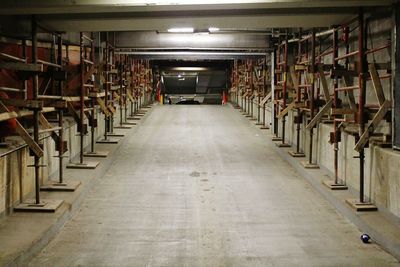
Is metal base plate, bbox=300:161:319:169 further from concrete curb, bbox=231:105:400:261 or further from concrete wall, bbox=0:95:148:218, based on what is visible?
concrete wall, bbox=0:95:148:218

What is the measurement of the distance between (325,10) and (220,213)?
2.74 metres

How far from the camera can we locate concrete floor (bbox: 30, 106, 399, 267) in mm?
4363

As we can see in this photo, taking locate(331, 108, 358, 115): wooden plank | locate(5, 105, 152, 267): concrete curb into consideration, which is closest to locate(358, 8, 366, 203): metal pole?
locate(331, 108, 358, 115): wooden plank

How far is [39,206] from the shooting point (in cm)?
531

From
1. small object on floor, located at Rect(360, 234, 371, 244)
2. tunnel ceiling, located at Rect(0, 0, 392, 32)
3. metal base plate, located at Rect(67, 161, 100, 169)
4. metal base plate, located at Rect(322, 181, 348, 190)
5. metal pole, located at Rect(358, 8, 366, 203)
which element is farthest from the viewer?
metal base plate, located at Rect(67, 161, 100, 169)

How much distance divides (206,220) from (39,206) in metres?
1.90

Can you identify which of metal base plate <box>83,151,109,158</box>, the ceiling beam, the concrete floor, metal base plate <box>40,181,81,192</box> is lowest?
the concrete floor

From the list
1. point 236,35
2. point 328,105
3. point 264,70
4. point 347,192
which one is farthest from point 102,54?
point 347,192

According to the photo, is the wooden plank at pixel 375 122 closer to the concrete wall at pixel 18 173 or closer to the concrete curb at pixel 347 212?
the concrete curb at pixel 347 212

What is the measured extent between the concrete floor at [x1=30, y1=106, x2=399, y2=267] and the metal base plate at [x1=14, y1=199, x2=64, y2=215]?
0.90ft

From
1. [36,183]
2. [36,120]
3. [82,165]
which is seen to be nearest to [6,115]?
[36,120]

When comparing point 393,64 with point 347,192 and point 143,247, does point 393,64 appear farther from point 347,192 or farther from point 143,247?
point 143,247

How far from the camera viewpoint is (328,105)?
6633mm

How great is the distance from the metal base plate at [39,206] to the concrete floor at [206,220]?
0.28 meters
